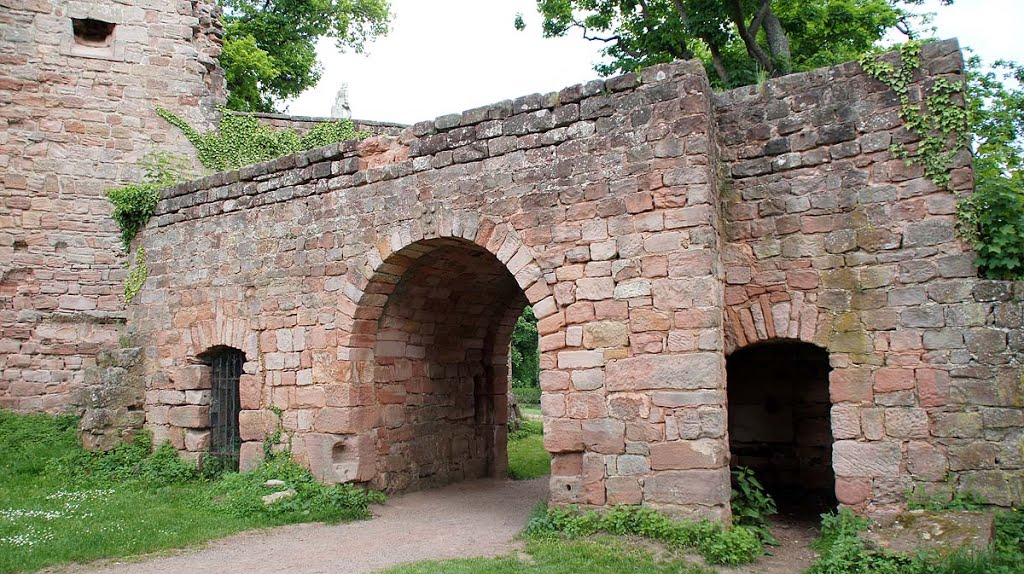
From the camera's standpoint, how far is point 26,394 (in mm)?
12633

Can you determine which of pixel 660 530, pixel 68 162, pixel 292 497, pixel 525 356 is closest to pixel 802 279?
pixel 660 530

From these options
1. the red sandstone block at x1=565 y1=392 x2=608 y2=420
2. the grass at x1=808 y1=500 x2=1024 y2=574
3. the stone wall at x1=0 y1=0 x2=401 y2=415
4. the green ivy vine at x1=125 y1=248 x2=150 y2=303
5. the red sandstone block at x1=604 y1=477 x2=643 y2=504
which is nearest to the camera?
the grass at x1=808 y1=500 x2=1024 y2=574

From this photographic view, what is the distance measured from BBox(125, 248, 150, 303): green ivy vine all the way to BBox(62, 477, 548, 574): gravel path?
5063 mm

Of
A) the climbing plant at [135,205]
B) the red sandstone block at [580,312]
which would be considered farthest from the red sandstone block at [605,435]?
the climbing plant at [135,205]

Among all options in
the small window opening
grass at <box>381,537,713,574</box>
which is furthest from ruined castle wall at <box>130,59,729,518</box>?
the small window opening

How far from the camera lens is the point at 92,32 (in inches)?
565

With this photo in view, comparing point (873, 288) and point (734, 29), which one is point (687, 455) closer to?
point (873, 288)

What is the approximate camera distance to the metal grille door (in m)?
10.1

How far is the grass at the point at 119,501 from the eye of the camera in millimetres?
6891

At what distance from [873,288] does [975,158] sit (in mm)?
1793

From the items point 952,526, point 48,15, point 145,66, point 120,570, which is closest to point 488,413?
point 120,570

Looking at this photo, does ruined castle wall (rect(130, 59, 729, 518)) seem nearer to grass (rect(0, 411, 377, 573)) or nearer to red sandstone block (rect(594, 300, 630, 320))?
red sandstone block (rect(594, 300, 630, 320))

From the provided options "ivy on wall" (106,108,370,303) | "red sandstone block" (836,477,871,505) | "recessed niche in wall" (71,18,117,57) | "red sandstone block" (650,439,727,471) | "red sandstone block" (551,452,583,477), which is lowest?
"red sandstone block" (836,477,871,505)

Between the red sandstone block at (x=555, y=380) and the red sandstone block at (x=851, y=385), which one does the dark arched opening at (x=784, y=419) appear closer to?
the red sandstone block at (x=851, y=385)
